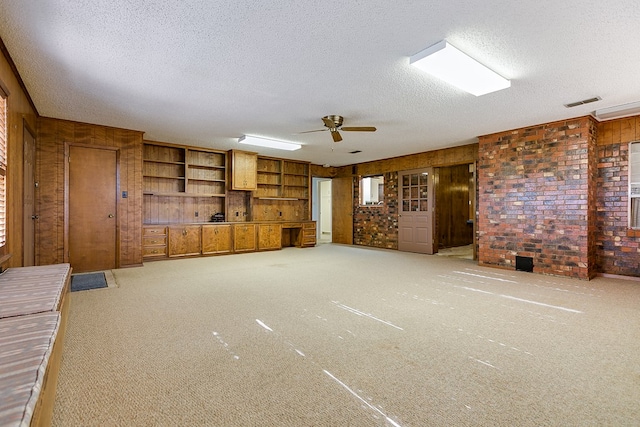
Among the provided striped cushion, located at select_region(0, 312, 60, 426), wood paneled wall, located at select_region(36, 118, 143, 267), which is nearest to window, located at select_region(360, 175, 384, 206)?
wood paneled wall, located at select_region(36, 118, 143, 267)

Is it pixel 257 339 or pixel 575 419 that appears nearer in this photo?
pixel 575 419

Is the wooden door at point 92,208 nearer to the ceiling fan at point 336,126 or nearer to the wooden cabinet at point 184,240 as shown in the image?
the wooden cabinet at point 184,240

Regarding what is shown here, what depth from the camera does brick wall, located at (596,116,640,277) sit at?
448 centimetres

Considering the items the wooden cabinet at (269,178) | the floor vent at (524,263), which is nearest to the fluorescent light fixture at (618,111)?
the floor vent at (524,263)

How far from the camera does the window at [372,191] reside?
28.6 ft

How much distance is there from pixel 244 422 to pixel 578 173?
5390mm

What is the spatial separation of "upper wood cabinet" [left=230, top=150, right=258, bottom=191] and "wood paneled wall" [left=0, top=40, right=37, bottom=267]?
3.74 meters

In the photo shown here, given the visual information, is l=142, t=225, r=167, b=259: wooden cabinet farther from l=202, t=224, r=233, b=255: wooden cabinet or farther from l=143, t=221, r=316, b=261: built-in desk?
l=202, t=224, r=233, b=255: wooden cabinet

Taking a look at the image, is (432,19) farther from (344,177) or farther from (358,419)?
(344,177)

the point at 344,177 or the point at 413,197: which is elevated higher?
the point at 344,177

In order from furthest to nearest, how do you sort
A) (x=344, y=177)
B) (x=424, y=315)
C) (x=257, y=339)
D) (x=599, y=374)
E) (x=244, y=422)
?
(x=344, y=177)
(x=424, y=315)
(x=257, y=339)
(x=599, y=374)
(x=244, y=422)

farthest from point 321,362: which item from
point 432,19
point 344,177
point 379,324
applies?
point 344,177

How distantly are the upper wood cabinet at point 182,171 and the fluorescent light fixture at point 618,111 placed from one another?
683 centimetres

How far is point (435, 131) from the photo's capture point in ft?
17.8
